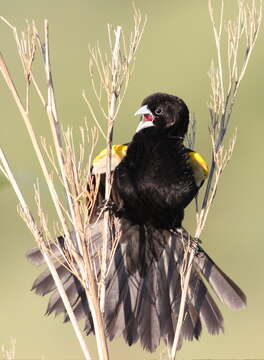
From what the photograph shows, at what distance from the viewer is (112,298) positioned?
12.1 ft

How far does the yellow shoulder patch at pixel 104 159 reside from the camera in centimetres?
345

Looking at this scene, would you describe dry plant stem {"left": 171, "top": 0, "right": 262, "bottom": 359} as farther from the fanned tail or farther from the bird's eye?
the bird's eye

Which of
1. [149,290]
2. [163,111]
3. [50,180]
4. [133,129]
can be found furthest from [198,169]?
[133,129]

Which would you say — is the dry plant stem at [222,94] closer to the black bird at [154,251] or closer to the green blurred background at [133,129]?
the black bird at [154,251]

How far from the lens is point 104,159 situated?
11.4 feet

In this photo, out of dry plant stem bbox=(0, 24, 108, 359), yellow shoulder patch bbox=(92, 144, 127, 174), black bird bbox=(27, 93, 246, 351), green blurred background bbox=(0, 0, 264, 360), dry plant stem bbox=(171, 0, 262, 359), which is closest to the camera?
dry plant stem bbox=(0, 24, 108, 359)

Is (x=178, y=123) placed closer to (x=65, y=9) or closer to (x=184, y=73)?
(x=184, y=73)

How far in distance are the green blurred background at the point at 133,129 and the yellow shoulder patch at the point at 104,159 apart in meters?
0.86

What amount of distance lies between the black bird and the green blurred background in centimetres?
90

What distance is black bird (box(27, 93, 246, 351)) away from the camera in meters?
3.56

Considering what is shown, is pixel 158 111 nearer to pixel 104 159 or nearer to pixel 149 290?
pixel 104 159

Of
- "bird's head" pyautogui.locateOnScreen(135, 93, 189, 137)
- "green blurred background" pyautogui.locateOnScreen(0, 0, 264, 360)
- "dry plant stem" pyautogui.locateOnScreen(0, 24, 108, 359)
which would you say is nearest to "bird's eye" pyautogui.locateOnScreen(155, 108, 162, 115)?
"bird's head" pyautogui.locateOnScreen(135, 93, 189, 137)

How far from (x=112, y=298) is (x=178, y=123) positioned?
794 mm

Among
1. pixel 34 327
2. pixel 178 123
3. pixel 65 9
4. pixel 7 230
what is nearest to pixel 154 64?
pixel 65 9
